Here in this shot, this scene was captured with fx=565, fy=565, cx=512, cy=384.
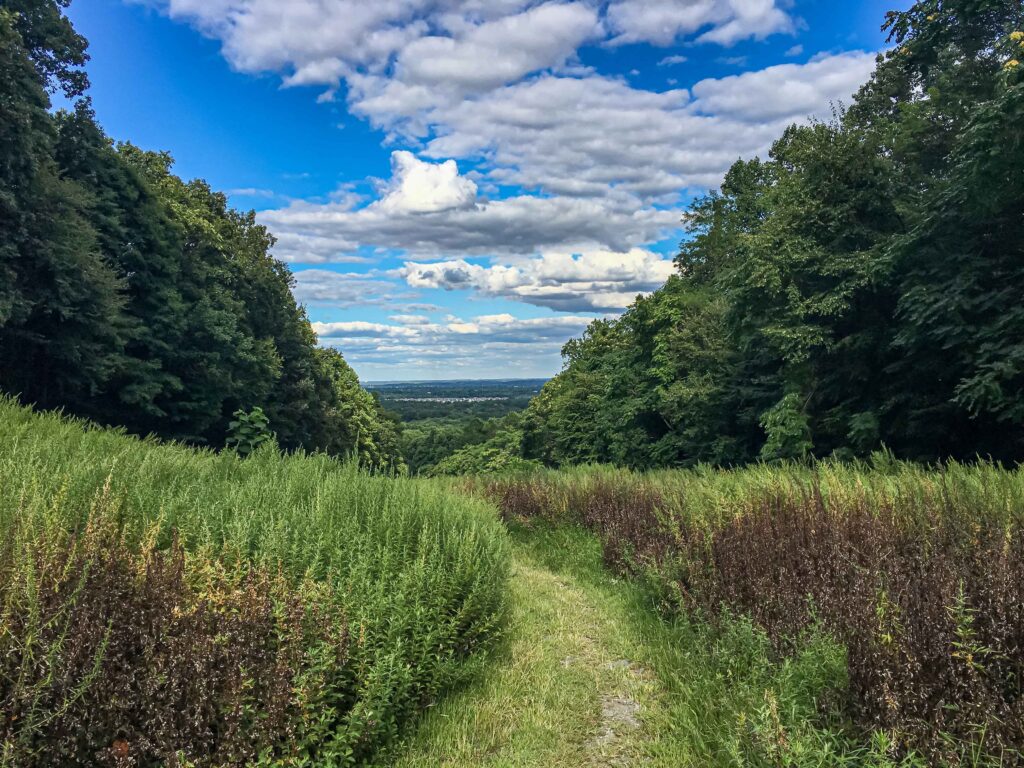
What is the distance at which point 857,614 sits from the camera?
3186 millimetres

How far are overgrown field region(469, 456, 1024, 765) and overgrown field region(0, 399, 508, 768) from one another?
189 cm

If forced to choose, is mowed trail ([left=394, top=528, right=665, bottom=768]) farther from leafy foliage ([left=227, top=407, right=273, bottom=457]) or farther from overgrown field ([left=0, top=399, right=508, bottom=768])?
leafy foliage ([left=227, top=407, right=273, bottom=457])

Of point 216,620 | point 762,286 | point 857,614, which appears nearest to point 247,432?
point 216,620

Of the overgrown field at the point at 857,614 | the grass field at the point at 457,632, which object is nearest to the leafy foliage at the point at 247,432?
the grass field at the point at 457,632

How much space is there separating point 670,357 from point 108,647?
95.7 feet

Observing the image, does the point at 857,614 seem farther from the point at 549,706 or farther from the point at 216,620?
the point at 216,620

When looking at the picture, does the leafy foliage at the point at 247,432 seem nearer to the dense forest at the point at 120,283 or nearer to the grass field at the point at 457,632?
the dense forest at the point at 120,283

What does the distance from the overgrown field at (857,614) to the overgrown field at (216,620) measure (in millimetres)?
1888

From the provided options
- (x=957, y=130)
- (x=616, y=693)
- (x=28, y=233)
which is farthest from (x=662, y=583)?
(x=28, y=233)

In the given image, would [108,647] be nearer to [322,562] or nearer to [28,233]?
[322,562]

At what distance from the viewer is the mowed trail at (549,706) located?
11.1ft

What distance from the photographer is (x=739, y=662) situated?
379cm

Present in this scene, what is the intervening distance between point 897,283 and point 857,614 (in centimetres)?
1616

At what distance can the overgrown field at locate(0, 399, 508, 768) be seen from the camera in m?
2.53
